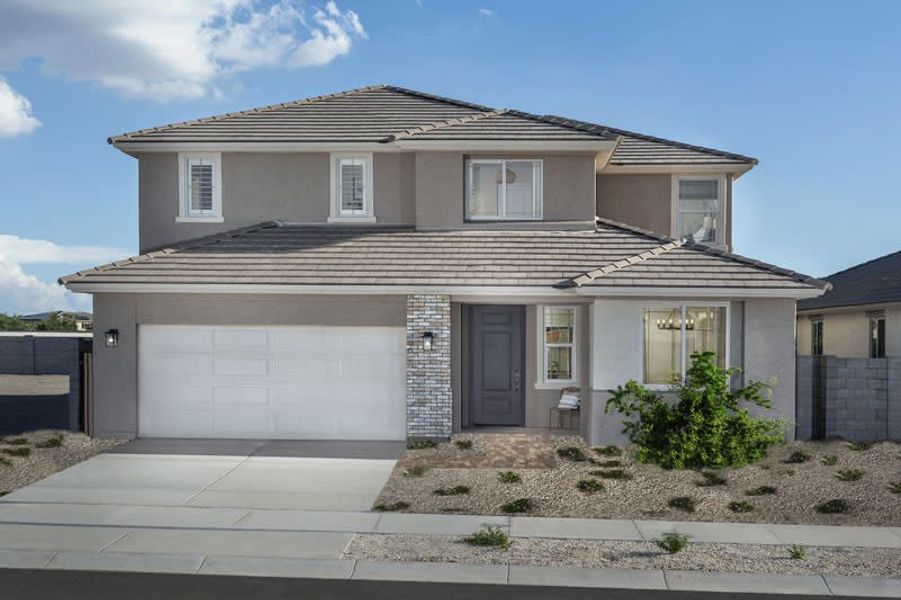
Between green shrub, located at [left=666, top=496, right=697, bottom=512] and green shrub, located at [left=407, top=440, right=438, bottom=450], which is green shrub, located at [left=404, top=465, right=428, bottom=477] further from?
green shrub, located at [left=666, top=496, right=697, bottom=512]

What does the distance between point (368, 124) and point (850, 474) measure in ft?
39.4

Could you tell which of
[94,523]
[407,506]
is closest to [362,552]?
[407,506]

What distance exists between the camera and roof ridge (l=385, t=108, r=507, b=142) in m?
15.9

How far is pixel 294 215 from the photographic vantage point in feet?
56.1

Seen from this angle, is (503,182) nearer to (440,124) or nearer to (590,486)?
(440,124)

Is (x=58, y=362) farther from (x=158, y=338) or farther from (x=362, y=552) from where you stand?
Result: (x=362, y=552)

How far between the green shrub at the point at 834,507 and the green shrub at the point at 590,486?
114 inches

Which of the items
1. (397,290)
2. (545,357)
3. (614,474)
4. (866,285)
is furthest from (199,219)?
(866,285)

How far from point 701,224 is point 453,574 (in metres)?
12.8

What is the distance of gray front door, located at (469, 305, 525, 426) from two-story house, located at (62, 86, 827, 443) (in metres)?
0.04

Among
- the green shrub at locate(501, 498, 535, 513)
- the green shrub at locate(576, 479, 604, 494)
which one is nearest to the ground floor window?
the green shrub at locate(576, 479, 604, 494)

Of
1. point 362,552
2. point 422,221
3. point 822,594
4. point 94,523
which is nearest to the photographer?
point 822,594

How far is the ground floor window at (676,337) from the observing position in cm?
1405

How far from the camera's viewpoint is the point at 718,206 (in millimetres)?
18203
